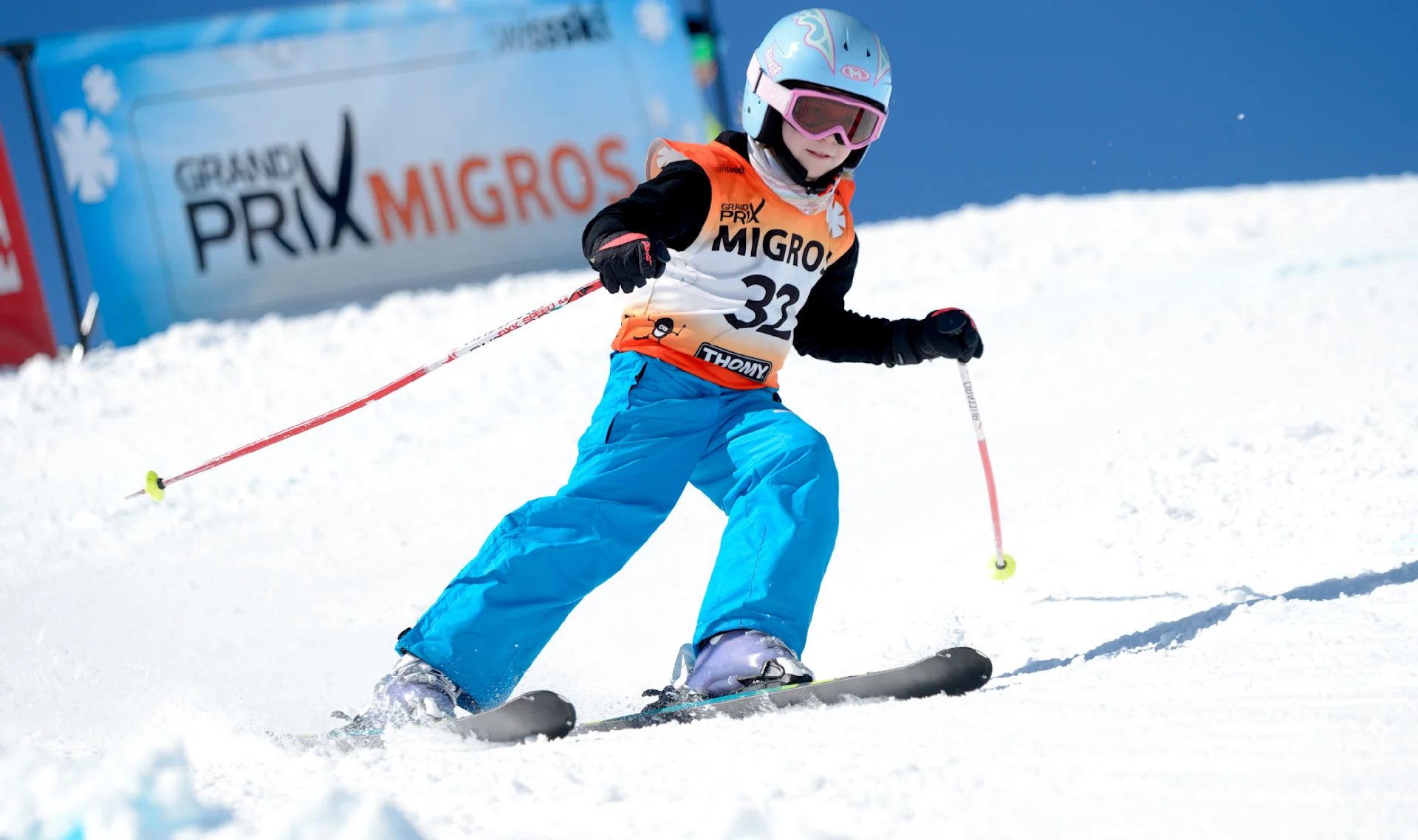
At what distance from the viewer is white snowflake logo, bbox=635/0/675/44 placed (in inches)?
357

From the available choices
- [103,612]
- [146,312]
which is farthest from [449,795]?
[146,312]

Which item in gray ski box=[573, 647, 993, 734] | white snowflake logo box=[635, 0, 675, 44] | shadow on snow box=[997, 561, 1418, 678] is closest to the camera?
gray ski box=[573, 647, 993, 734]

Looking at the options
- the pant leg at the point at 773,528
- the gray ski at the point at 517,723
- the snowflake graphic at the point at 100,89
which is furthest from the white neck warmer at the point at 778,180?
the snowflake graphic at the point at 100,89

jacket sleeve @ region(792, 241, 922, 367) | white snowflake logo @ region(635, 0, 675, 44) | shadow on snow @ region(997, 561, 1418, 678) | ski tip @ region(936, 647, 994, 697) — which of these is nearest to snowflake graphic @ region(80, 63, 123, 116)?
white snowflake logo @ region(635, 0, 675, 44)

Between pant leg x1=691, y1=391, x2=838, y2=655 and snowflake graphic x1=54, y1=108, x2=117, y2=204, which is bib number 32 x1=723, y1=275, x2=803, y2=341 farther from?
snowflake graphic x1=54, y1=108, x2=117, y2=204

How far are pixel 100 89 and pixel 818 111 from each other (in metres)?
6.86

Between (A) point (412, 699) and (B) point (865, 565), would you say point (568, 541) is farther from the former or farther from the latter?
(B) point (865, 565)

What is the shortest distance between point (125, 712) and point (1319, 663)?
254 centimetres

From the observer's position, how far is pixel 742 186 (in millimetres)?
2725

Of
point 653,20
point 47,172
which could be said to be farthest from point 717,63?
point 47,172

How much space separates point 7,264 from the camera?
7.59 m

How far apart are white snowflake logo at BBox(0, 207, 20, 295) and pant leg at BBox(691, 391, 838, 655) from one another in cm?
653

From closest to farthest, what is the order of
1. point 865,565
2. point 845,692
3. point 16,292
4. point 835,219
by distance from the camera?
point 845,692
point 835,219
point 865,565
point 16,292

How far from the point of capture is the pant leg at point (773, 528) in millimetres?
2398
